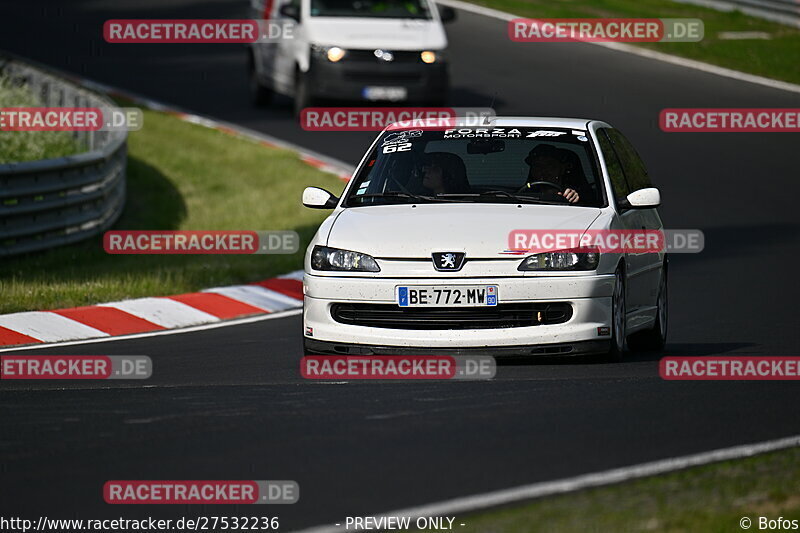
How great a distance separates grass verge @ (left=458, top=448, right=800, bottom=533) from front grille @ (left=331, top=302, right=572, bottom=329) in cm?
266

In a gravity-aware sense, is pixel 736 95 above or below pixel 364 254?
below

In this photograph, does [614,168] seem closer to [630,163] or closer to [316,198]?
[630,163]

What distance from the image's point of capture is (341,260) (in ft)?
31.4

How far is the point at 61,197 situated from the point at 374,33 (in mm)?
8421

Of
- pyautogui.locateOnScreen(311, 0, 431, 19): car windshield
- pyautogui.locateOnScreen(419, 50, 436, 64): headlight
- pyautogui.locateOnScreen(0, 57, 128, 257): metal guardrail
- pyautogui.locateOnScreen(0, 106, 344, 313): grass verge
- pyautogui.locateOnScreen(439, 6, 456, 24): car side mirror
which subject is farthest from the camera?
pyautogui.locateOnScreen(439, 6, 456, 24): car side mirror

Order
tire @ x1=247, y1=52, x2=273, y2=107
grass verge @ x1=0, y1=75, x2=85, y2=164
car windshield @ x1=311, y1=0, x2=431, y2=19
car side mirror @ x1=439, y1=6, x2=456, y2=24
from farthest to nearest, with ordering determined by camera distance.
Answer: tire @ x1=247, y1=52, x2=273, y2=107 → car side mirror @ x1=439, y1=6, x2=456, y2=24 → car windshield @ x1=311, y1=0, x2=431, y2=19 → grass verge @ x1=0, y1=75, x2=85, y2=164

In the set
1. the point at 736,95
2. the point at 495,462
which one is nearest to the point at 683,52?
the point at 736,95

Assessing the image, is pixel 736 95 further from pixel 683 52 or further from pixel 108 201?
pixel 108 201

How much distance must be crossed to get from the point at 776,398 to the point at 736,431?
3.27 feet

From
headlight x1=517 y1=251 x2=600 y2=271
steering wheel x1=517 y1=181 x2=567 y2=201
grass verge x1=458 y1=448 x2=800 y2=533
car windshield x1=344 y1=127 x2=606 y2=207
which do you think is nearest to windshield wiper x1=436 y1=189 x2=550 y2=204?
car windshield x1=344 y1=127 x2=606 y2=207

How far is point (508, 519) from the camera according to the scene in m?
6.05

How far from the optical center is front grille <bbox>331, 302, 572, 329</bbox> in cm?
934

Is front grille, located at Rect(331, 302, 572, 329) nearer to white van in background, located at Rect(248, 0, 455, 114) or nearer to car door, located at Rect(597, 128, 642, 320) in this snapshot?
car door, located at Rect(597, 128, 642, 320)

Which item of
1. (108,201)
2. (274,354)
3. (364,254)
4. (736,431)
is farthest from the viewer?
(108,201)
